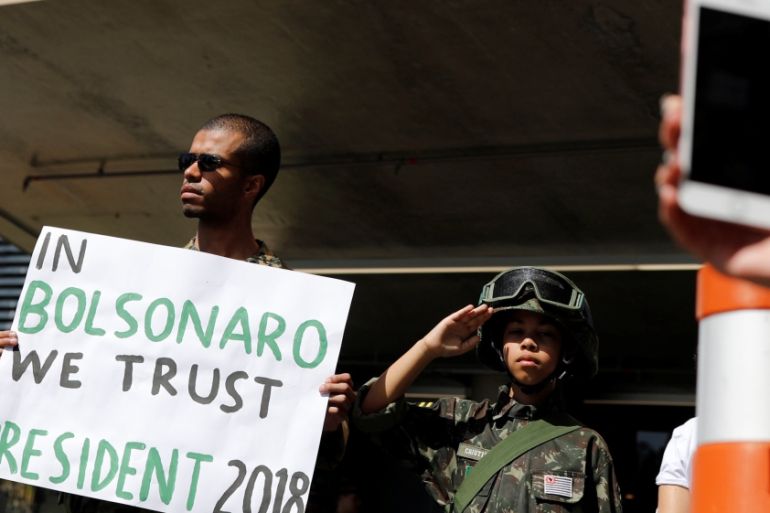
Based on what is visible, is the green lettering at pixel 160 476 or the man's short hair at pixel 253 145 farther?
the man's short hair at pixel 253 145

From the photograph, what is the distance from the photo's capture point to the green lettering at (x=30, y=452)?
3.49 metres

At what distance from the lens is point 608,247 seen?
9.36 meters

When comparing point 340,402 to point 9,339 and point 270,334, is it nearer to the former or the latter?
point 270,334

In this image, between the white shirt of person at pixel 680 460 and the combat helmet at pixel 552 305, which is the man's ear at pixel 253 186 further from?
the white shirt of person at pixel 680 460

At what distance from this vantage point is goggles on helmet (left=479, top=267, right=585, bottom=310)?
3795 mm

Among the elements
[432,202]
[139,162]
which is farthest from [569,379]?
[139,162]

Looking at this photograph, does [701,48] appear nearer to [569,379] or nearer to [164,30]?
[569,379]

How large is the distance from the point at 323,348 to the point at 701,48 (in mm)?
2305

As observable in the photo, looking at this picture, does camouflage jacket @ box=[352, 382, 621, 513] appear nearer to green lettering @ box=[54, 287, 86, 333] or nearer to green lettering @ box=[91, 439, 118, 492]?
green lettering @ box=[91, 439, 118, 492]

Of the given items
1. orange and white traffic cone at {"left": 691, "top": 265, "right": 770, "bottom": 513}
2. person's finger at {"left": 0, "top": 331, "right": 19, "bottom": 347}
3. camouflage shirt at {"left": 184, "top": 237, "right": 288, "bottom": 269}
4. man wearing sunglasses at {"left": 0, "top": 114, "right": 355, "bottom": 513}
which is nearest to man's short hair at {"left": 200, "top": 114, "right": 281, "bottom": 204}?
man wearing sunglasses at {"left": 0, "top": 114, "right": 355, "bottom": 513}

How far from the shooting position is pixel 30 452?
3.51 meters

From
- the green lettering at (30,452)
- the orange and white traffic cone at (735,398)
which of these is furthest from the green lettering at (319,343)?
the orange and white traffic cone at (735,398)

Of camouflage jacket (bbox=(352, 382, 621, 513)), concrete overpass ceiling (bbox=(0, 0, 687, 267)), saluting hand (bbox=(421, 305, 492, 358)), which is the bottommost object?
camouflage jacket (bbox=(352, 382, 621, 513))

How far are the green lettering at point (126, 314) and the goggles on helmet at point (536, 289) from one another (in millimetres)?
1078
